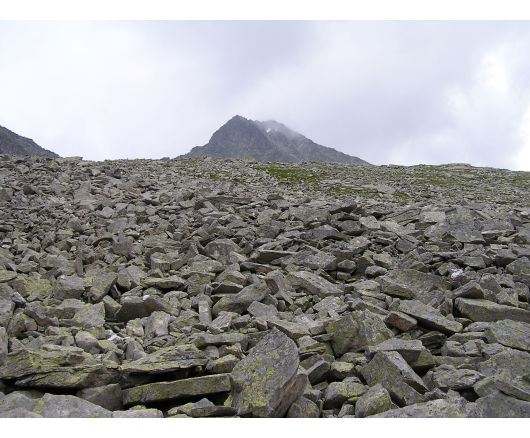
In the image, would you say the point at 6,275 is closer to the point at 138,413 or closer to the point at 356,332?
the point at 138,413

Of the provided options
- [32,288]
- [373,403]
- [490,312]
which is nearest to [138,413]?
[373,403]

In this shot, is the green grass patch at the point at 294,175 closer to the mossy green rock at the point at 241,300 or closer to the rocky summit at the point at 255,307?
the rocky summit at the point at 255,307

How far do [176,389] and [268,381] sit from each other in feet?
5.65

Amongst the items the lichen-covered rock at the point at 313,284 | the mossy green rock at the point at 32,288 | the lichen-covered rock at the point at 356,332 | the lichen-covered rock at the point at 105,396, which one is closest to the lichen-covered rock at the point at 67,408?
the lichen-covered rock at the point at 105,396

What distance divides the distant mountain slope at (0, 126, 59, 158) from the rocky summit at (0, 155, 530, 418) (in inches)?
5201

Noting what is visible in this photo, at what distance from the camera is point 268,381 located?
259 inches

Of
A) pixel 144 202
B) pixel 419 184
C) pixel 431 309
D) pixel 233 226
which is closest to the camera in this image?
pixel 431 309

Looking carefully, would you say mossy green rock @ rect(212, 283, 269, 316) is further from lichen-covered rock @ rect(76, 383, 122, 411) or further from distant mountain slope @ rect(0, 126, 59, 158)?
distant mountain slope @ rect(0, 126, 59, 158)

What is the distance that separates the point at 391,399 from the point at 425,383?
1072mm

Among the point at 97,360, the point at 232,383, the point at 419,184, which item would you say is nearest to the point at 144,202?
the point at 97,360

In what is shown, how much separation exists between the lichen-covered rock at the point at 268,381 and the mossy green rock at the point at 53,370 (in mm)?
2556

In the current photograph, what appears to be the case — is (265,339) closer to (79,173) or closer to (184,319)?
(184,319)

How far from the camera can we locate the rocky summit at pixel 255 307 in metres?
6.77

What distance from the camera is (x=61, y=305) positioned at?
10867 mm
